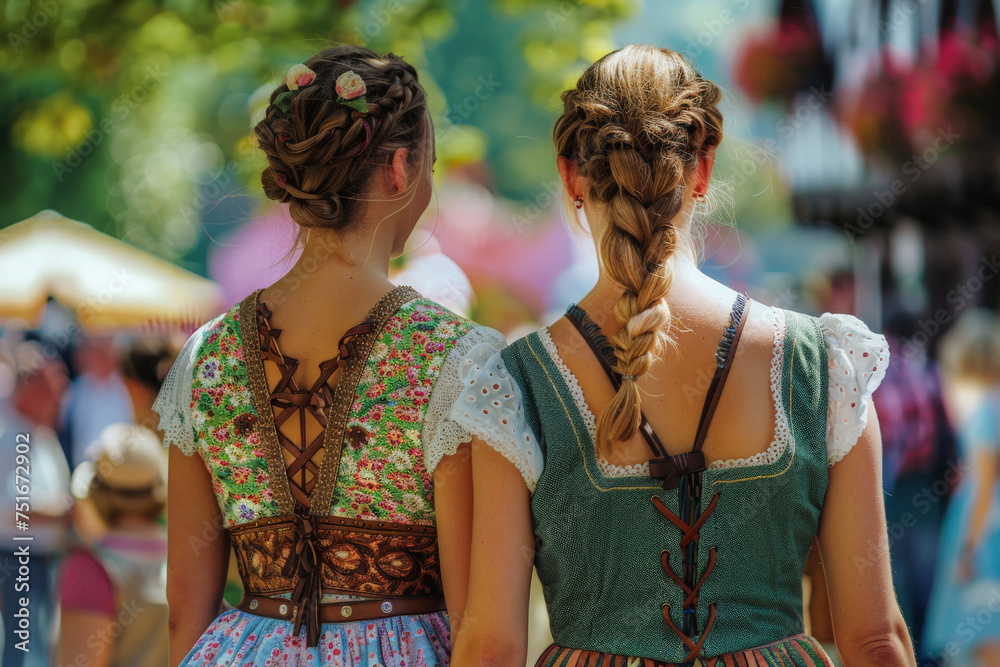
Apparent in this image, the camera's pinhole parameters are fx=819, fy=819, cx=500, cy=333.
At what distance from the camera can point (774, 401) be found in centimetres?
128

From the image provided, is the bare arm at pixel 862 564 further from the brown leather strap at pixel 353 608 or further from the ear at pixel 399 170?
the ear at pixel 399 170

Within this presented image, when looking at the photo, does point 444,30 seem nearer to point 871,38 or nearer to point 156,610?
point 871,38

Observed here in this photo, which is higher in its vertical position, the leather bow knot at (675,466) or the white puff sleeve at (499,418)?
the white puff sleeve at (499,418)

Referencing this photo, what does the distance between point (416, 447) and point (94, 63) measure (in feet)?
7.84

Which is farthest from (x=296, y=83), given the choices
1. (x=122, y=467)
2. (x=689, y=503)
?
(x=122, y=467)

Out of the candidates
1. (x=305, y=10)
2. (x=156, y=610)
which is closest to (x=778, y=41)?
(x=305, y=10)

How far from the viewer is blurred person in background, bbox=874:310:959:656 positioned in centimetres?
273

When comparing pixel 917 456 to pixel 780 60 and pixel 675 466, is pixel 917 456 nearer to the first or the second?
pixel 780 60

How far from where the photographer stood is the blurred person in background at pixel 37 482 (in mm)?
2955

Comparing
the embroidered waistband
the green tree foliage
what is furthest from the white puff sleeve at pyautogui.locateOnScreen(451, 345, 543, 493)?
the green tree foliage

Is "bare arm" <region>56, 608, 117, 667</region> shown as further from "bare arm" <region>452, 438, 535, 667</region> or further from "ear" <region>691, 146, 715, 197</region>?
"ear" <region>691, 146, 715, 197</region>

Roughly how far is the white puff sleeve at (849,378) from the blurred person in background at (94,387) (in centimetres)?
252

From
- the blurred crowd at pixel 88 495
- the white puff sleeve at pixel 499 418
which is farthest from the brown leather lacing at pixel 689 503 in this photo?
the blurred crowd at pixel 88 495

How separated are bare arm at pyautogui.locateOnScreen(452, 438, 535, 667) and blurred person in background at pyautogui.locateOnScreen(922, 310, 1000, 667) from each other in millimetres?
2046
